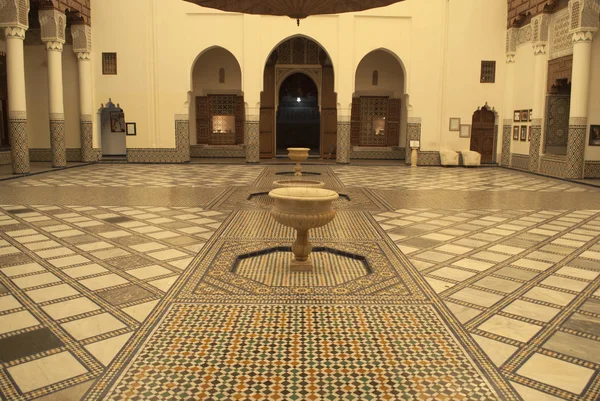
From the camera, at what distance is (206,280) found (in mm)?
3129

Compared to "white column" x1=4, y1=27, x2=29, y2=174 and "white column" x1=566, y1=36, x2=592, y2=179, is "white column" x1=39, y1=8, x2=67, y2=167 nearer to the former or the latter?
"white column" x1=4, y1=27, x2=29, y2=174

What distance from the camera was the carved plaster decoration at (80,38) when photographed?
1123 centimetres

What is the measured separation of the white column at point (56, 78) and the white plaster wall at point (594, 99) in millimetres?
9883

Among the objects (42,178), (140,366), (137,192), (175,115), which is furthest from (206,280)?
(175,115)

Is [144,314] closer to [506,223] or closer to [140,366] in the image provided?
[140,366]

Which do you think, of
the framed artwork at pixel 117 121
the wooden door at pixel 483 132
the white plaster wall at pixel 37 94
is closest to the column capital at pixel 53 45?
the white plaster wall at pixel 37 94

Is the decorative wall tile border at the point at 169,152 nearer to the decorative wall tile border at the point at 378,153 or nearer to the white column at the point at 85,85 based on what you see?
the white column at the point at 85,85

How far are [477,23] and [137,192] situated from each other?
8747 millimetres

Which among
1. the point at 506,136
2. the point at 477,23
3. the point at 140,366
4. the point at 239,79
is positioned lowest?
the point at 140,366

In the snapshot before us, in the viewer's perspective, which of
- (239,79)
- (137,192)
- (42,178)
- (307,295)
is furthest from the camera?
(239,79)

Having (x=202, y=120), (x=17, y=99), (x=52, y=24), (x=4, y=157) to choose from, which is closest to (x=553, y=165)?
(x=202, y=120)

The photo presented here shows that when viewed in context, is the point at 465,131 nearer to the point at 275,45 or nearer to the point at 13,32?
the point at 275,45

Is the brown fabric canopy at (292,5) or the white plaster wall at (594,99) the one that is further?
the white plaster wall at (594,99)

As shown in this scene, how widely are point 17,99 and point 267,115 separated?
6.11 m
